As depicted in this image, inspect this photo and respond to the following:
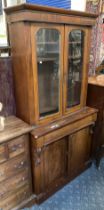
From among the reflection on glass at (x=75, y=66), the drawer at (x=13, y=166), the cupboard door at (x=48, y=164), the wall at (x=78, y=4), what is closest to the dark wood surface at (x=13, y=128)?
the cupboard door at (x=48, y=164)

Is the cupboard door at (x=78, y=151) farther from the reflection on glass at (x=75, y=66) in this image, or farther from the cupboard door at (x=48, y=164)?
the reflection on glass at (x=75, y=66)

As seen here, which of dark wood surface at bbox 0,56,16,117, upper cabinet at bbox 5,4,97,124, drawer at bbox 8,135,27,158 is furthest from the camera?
dark wood surface at bbox 0,56,16,117

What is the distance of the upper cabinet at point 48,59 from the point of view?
48.1 inches

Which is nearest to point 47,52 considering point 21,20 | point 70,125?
point 21,20

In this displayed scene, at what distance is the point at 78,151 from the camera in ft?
6.23

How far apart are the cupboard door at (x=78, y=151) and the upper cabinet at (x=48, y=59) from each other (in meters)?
0.29

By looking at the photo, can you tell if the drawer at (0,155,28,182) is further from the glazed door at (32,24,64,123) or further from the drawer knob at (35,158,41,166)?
the glazed door at (32,24,64,123)

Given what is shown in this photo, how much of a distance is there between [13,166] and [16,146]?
0.60 feet

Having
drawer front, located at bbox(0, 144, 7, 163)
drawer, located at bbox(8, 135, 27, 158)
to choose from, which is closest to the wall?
drawer, located at bbox(8, 135, 27, 158)

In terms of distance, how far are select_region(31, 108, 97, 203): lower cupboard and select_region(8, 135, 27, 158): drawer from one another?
8 centimetres

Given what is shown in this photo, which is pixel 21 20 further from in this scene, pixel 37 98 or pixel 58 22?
pixel 37 98

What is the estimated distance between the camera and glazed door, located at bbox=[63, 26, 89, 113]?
4.94ft

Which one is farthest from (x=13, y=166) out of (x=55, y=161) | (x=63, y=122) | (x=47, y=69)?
(x=47, y=69)

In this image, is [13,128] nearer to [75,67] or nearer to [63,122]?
[63,122]
